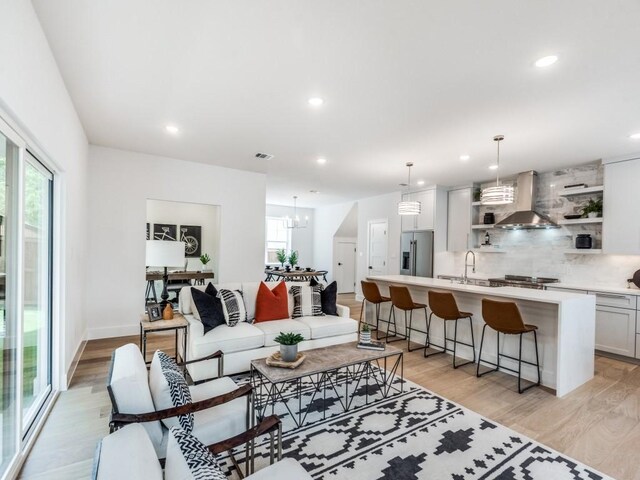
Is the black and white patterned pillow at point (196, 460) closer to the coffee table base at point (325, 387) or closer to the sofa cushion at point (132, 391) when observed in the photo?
the sofa cushion at point (132, 391)

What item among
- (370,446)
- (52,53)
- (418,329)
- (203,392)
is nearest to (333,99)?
(52,53)

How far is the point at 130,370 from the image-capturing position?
164 centimetres

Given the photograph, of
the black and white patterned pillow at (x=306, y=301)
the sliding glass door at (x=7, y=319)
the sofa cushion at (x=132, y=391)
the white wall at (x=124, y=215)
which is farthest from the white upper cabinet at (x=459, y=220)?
the sliding glass door at (x=7, y=319)

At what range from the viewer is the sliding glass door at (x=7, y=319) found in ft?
6.18

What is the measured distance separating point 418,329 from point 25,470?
14.1 ft

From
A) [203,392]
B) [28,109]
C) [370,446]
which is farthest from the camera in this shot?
[370,446]

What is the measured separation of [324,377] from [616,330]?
4056mm

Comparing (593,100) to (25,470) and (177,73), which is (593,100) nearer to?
(177,73)

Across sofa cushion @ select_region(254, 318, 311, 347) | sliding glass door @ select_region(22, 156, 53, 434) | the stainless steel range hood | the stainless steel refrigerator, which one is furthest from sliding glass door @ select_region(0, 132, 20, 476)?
the stainless steel refrigerator

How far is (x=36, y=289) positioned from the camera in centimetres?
270

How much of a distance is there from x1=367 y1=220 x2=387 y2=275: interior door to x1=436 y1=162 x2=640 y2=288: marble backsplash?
2.23m

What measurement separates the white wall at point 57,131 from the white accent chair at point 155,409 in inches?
58.5

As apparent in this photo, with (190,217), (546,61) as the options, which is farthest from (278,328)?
(190,217)

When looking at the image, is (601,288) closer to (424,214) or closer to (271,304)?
(424,214)
